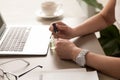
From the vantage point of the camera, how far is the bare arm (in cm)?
128

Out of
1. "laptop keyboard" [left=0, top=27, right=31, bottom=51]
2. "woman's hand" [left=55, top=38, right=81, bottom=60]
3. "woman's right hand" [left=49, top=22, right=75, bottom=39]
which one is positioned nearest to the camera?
"woman's hand" [left=55, top=38, right=81, bottom=60]

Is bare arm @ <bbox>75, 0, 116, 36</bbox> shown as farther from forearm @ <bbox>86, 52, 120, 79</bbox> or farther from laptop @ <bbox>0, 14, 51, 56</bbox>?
forearm @ <bbox>86, 52, 120, 79</bbox>

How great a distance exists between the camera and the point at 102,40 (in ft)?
5.03

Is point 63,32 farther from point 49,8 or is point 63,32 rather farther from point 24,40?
point 49,8

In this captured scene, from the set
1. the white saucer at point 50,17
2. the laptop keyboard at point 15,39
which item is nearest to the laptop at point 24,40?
the laptop keyboard at point 15,39

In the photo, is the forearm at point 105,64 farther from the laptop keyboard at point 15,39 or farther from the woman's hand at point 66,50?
the laptop keyboard at point 15,39

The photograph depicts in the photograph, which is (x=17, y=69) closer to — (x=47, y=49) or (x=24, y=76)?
(x=24, y=76)

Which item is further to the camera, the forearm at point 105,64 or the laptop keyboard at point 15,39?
the laptop keyboard at point 15,39

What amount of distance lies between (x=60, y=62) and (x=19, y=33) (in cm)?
38

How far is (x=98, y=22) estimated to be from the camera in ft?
4.40

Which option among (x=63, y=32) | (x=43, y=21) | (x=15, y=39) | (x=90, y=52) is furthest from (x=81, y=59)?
(x=43, y=21)

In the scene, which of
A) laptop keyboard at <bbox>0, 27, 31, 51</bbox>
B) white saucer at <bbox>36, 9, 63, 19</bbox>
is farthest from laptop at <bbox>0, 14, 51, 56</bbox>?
white saucer at <bbox>36, 9, 63, 19</bbox>

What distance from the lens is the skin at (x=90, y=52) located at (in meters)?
0.90

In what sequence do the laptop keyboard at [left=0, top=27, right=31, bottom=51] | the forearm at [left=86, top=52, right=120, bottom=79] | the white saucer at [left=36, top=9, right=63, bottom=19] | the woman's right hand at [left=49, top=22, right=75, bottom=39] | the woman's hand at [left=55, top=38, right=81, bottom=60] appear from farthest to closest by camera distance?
the white saucer at [left=36, top=9, right=63, bottom=19] < the woman's right hand at [left=49, top=22, right=75, bottom=39] < the laptop keyboard at [left=0, top=27, right=31, bottom=51] < the woman's hand at [left=55, top=38, right=81, bottom=60] < the forearm at [left=86, top=52, right=120, bottom=79]
